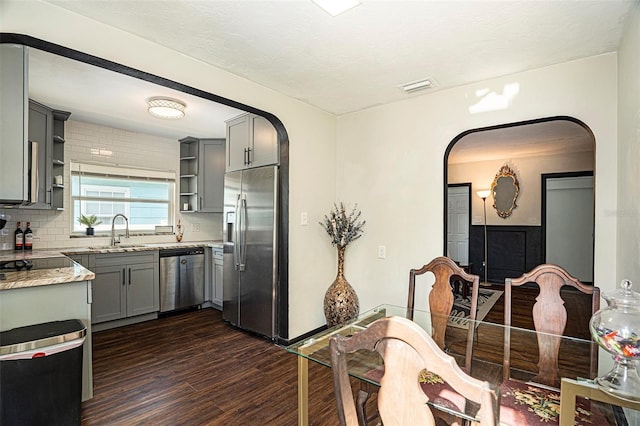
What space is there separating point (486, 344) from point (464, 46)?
2.08m

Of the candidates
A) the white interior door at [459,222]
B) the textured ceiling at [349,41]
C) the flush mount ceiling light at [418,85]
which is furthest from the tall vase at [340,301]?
the white interior door at [459,222]

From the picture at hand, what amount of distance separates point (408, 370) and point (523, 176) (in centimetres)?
673

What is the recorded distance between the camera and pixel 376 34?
2.08 m

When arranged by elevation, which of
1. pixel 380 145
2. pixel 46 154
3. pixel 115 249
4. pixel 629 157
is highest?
pixel 380 145

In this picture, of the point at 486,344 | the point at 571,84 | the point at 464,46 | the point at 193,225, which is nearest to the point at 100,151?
the point at 193,225

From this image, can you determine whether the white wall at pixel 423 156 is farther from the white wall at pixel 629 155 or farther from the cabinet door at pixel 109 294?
the cabinet door at pixel 109 294

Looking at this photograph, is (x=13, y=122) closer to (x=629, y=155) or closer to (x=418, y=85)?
(x=418, y=85)

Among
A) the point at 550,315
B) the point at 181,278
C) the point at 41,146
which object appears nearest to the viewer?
the point at 550,315

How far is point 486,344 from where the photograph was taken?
2158 mm

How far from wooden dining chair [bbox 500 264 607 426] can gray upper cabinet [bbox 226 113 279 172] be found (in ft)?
8.24

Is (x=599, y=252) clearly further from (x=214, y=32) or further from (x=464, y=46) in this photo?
(x=214, y=32)

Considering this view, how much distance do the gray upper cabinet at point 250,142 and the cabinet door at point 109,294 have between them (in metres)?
1.83

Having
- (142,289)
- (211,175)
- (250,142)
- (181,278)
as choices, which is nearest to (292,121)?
(250,142)

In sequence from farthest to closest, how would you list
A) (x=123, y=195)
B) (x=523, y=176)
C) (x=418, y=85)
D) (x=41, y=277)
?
(x=523, y=176) → (x=123, y=195) → (x=418, y=85) → (x=41, y=277)
